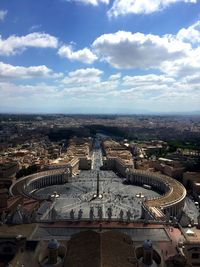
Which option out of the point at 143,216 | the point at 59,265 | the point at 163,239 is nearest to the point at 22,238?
the point at 59,265

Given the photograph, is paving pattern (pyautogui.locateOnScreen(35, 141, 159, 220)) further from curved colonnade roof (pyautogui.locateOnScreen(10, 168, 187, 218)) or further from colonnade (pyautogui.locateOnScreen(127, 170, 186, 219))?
curved colonnade roof (pyautogui.locateOnScreen(10, 168, 187, 218))

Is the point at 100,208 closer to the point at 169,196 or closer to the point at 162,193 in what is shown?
the point at 169,196

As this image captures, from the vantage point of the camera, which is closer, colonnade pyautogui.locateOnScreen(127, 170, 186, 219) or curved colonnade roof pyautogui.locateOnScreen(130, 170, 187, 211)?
colonnade pyautogui.locateOnScreen(127, 170, 186, 219)

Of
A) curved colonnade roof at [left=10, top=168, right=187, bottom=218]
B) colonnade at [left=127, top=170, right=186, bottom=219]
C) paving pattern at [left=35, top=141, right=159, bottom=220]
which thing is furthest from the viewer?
curved colonnade roof at [left=10, top=168, right=187, bottom=218]

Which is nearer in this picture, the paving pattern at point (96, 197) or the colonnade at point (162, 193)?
the colonnade at point (162, 193)

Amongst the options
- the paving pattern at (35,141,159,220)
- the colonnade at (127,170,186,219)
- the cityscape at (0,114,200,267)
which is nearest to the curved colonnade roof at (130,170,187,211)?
the colonnade at (127,170,186,219)

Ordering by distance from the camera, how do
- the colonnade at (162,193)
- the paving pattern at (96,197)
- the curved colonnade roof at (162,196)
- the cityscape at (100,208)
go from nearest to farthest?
the cityscape at (100,208), the colonnade at (162,193), the paving pattern at (96,197), the curved colonnade roof at (162,196)

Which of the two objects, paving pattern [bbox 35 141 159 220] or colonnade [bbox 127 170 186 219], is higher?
colonnade [bbox 127 170 186 219]

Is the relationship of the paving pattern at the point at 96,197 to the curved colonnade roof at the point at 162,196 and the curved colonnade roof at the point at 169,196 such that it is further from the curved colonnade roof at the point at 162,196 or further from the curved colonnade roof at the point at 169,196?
the curved colonnade roof at the point at 162,196

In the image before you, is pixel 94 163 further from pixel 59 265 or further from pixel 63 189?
pixel 59 265

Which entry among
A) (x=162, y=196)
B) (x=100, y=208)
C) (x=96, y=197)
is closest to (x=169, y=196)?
(x=162, y=196)

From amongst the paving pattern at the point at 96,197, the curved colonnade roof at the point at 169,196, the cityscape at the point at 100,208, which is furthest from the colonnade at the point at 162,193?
the paving pattern at the point at 96,197
